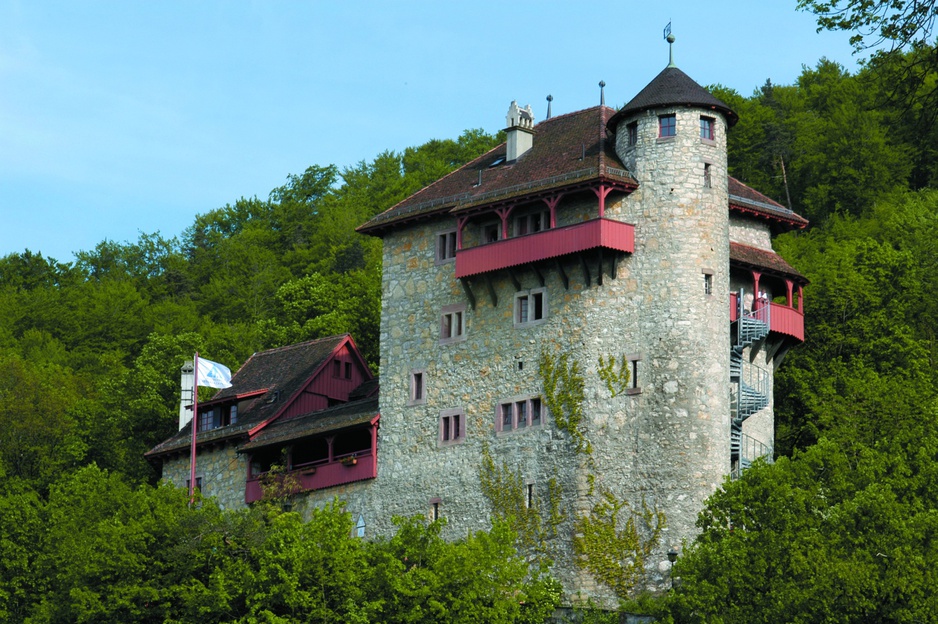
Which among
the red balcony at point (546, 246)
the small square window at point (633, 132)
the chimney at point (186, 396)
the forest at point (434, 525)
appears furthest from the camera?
the chimney at point (186, 396)

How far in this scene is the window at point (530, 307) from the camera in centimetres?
5056

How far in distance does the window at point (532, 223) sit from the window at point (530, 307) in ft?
6.68

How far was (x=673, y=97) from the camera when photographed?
164 feet

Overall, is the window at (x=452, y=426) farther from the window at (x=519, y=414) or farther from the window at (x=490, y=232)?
the window at (x=490, y=232)

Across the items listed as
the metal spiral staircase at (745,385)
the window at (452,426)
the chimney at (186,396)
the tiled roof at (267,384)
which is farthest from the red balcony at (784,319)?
the chimney at (186,396)

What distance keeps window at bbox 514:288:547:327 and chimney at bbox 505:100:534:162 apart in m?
6.03

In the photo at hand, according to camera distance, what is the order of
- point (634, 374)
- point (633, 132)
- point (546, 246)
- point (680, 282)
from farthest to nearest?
1. point (633, 132)
2. point (546, 246)
3. point (680, 282)
4. point (634, 374)

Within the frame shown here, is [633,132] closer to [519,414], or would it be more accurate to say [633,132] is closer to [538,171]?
[538,171]

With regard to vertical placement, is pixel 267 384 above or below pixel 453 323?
below

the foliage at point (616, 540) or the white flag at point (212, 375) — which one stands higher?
the white flag at point (212, 375)

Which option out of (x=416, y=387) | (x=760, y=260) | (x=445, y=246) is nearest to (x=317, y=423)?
(x=416, y=387)

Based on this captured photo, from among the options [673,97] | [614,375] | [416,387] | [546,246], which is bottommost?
[614,375]

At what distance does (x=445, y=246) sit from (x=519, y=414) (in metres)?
7.19

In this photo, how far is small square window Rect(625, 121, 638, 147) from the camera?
50.3 meters
